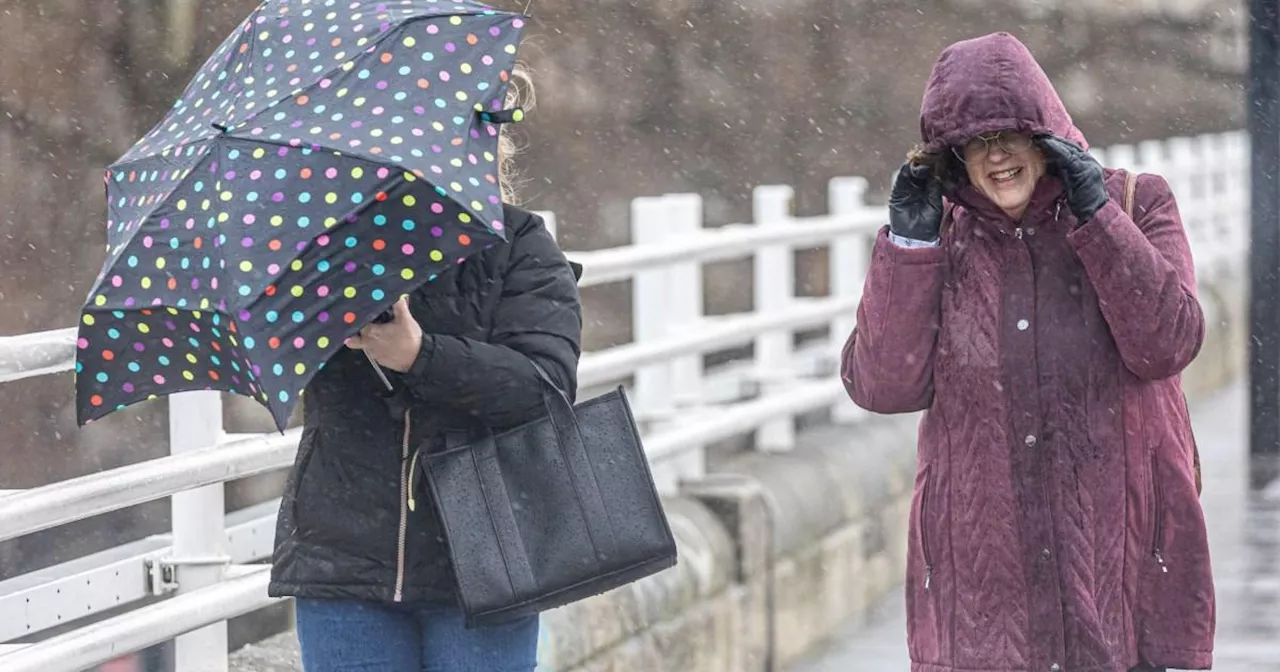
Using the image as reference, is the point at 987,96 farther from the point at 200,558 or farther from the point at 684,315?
the point at 684,315

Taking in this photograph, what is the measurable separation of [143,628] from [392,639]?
0.83 meters

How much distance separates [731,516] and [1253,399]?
3.97 meters

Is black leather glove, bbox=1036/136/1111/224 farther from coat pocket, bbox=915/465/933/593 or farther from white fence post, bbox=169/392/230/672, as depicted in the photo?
white fence post, bbox=169/392/230/672

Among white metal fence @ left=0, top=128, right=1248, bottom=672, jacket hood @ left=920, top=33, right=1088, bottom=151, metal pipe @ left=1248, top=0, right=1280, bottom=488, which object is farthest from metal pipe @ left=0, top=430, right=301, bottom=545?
metal pipe @ left=1248, top=0, right=1280, bottom=488

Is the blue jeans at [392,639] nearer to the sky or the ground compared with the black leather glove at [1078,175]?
nearer to the ground

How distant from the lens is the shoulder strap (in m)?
3.96

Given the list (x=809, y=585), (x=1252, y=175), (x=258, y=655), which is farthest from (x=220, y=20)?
(x=258, y=655)

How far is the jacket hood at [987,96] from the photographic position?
3.76m

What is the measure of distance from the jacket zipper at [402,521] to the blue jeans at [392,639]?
0.17 feet

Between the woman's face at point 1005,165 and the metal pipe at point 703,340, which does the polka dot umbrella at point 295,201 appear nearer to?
the woman's face at point 1005,165

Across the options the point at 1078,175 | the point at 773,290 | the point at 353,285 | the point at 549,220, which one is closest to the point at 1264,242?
the point at 773,290

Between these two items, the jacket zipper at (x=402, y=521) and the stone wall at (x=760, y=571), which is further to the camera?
the stone wall at (x=760, y=571)

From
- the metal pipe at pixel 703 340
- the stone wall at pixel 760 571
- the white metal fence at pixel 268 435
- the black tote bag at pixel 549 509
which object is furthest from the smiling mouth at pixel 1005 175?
the metal pipe at pixel 703 340

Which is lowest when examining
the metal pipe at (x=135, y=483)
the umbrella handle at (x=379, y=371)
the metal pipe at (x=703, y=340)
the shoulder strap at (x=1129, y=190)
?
the metal pipe at (x=135, y=483)
